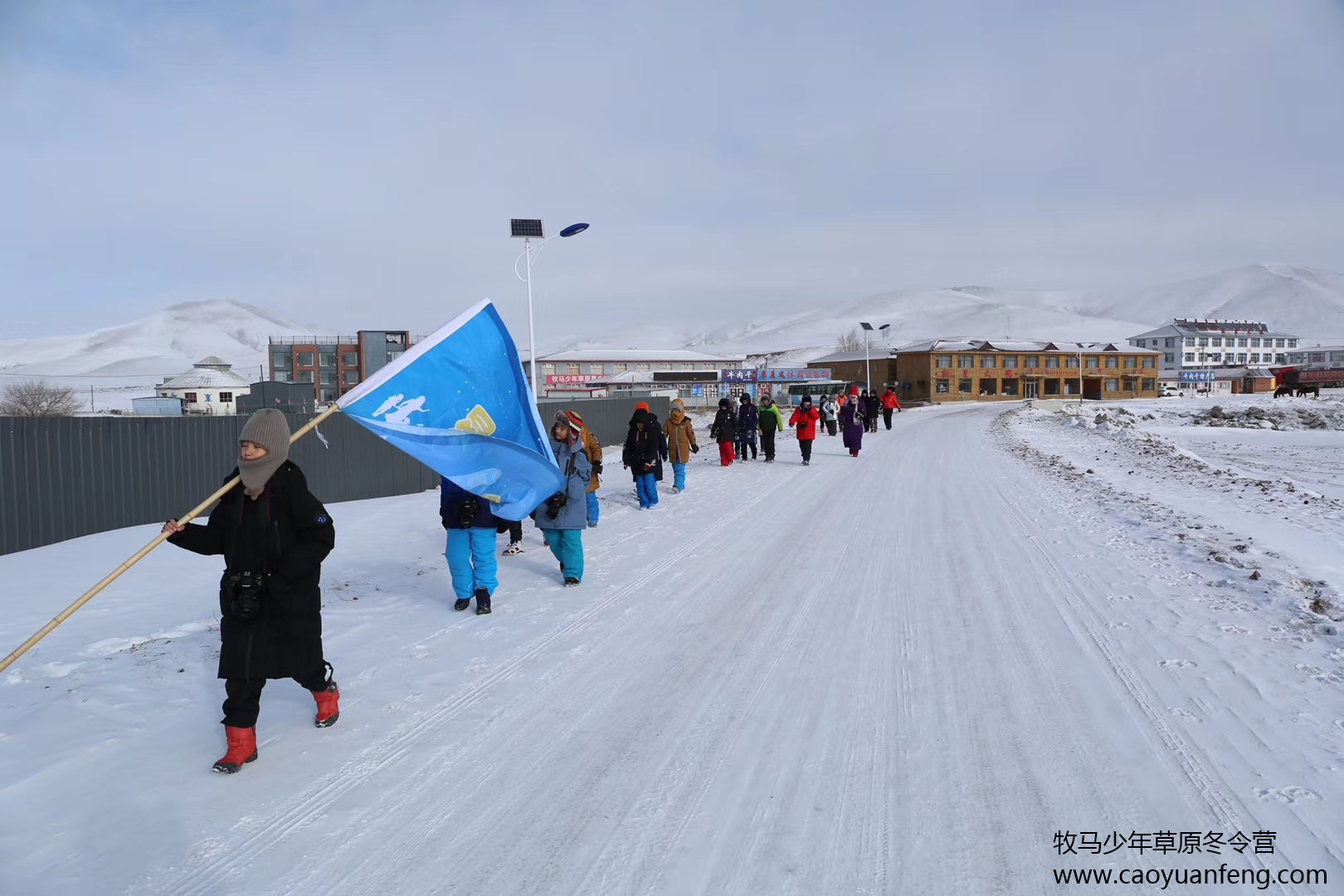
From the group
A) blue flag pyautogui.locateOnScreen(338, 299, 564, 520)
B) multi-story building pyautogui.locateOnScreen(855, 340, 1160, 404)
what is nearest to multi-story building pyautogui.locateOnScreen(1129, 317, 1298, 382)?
multi-story building pyautogui.locateOnScreen(855, 340, 1160, 404)

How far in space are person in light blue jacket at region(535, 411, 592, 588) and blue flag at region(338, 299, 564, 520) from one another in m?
0.78

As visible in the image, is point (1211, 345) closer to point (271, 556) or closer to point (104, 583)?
point (271, 556)

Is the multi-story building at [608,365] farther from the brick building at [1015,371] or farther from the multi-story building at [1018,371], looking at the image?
the multi-story building at [1018,371]

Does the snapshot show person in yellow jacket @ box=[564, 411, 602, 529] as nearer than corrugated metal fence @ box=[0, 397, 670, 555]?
Yes

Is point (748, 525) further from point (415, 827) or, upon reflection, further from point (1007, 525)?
point (415, 827)

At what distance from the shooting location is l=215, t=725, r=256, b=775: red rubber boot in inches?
162

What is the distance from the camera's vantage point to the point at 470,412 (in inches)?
239

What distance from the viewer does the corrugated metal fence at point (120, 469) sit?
426 inches

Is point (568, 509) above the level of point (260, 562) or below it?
below

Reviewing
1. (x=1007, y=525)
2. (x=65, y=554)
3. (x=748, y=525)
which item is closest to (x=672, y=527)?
(x=748, y=525)

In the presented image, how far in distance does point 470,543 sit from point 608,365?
104786 mm

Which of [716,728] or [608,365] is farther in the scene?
[608,365]

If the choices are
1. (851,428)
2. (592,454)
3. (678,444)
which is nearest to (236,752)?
(592,454)

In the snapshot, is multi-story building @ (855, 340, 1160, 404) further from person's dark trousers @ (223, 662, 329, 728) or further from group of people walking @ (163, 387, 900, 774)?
person's dark trousers @ (223, 662, 329, 728)
